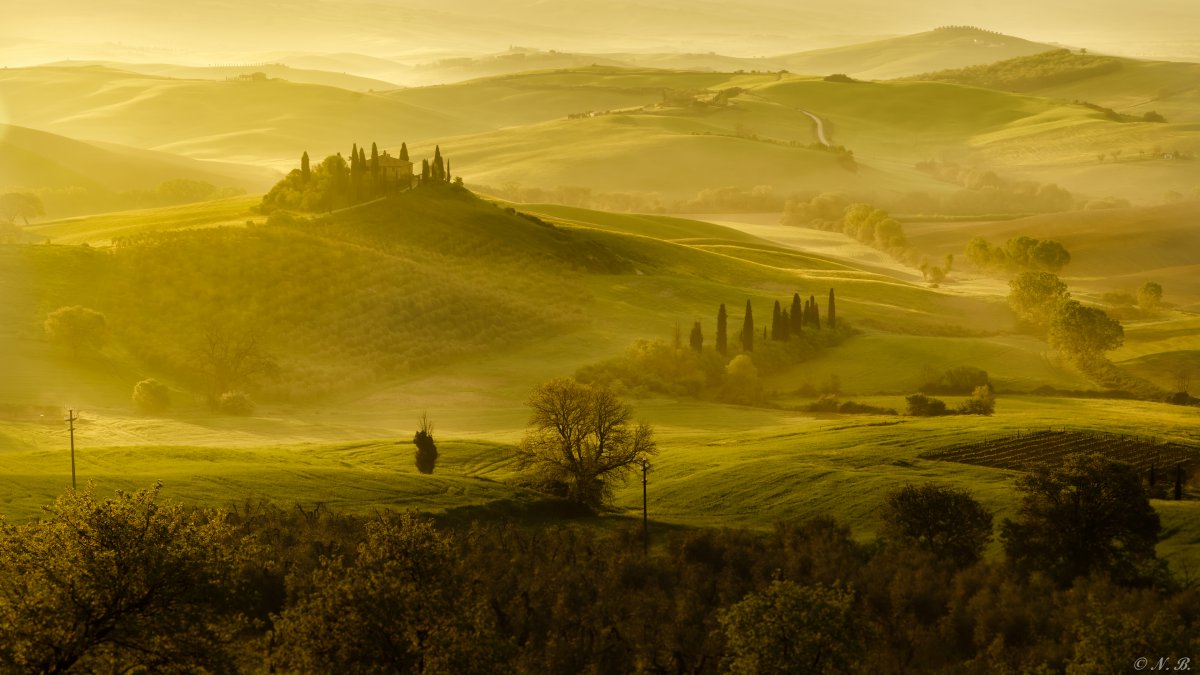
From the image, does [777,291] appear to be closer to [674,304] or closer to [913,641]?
[674,304]

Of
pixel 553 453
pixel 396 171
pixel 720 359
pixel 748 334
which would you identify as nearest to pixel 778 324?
pixel 748 334

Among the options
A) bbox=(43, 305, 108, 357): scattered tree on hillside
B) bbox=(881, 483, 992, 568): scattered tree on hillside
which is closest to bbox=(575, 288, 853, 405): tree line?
bbox=(43, 305, 108, 357): scattered tree on hillside

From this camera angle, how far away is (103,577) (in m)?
32.9

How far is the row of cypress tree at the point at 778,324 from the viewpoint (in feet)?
393

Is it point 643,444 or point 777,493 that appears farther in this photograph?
point 643,444

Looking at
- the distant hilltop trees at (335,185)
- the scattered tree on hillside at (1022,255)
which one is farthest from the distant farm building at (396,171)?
the scattered tree on hillside at (1022,255)

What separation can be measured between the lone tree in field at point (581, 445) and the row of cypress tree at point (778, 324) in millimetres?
40161

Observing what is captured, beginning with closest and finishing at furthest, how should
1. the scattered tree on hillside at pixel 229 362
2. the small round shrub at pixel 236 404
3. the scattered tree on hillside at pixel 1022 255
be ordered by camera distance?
the small round shrub at pixel 236 404 < the scattered tree on hillside at pixel 229 362 < the scattered tree on hillside at pixel 1022 255

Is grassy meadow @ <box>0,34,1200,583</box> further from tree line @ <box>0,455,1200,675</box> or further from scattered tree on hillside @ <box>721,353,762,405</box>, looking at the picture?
tree line @ <box>0,455,1200,675</box>

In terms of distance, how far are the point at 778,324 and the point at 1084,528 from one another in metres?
68.8

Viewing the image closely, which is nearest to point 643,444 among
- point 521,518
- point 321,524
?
point 521,518

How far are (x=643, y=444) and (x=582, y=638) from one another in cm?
3043

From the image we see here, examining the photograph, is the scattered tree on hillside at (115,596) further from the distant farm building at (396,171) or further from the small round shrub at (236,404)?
the distant farm building at (396,171)

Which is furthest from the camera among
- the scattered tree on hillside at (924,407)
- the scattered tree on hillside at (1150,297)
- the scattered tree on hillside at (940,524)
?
the scattered tree on hillside at (1150,297)
